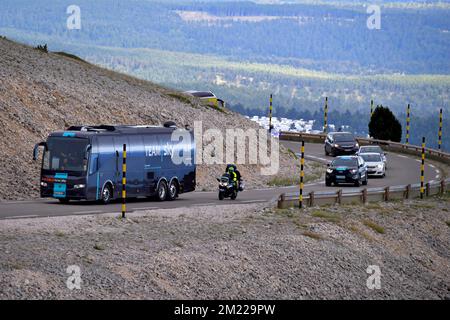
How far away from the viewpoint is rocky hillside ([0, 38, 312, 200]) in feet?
163

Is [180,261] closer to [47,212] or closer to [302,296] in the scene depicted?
[302,296]

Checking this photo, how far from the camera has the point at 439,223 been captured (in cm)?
4794

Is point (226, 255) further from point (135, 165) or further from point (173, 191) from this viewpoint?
point (173, 191)

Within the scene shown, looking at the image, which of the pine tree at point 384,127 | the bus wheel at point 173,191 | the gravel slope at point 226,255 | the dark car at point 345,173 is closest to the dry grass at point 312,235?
the gravel slope at point 226,255

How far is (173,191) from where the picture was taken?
4631 centimetres

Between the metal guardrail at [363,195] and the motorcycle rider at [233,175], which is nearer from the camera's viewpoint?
the metal guardrail at [363,195]

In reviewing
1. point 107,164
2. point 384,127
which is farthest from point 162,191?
point 384,127

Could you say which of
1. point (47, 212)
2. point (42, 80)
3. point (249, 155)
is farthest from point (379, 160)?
point (47, 212)

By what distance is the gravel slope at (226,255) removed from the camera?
91.5ft

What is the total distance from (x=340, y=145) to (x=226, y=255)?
49.3 metres

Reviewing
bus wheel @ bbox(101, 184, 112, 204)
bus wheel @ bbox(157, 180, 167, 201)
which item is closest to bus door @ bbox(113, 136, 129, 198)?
bus wheel @ bbox(101, 184, 112, 204)

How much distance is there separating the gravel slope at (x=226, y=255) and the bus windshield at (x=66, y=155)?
4038 mm

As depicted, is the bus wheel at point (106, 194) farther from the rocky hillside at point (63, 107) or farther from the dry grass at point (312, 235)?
the dry grass at point (312, 235)

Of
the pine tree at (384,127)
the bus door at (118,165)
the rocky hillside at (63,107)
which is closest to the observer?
the bus door at (118,165)
